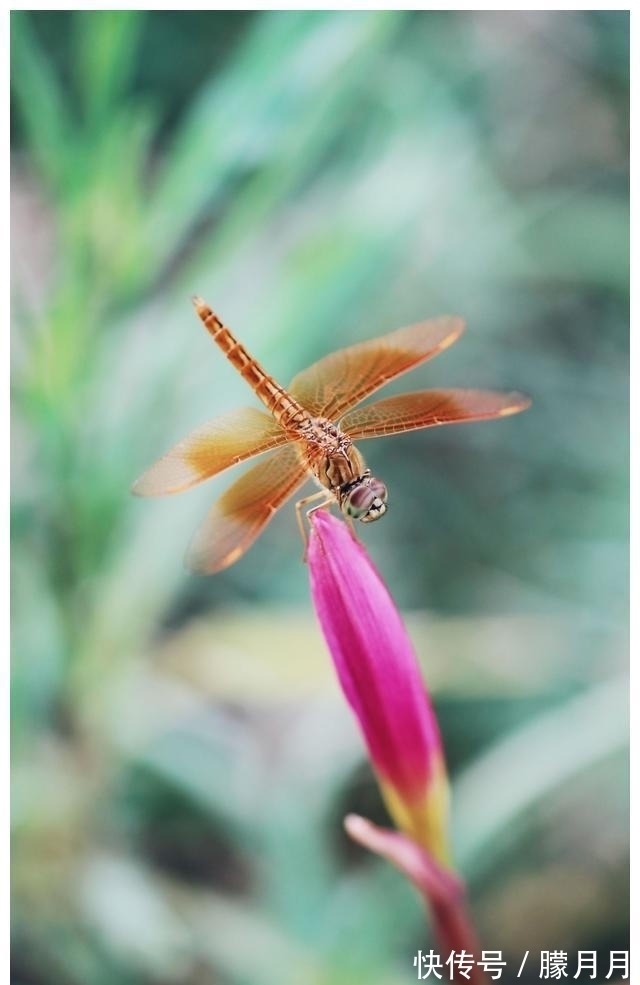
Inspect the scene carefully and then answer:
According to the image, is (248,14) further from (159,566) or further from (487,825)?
(487,825)

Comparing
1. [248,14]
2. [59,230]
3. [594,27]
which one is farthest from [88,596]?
[594,27]

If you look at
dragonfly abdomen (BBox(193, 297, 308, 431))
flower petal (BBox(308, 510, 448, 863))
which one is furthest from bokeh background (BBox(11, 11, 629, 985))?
flower petal (BBox(308, 510, 448, 863))

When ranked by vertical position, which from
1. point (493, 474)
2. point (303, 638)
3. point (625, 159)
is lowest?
point (303, 638)

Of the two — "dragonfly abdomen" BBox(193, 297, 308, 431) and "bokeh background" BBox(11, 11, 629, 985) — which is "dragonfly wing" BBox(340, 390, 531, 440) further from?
"bokeh background" BBox(11, 11, 629, 985)

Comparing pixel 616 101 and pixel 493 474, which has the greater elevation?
pixel 616 101

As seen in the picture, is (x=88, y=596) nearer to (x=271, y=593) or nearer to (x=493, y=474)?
(x=271, y=593)

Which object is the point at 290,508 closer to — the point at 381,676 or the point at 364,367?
the point at 364,367
